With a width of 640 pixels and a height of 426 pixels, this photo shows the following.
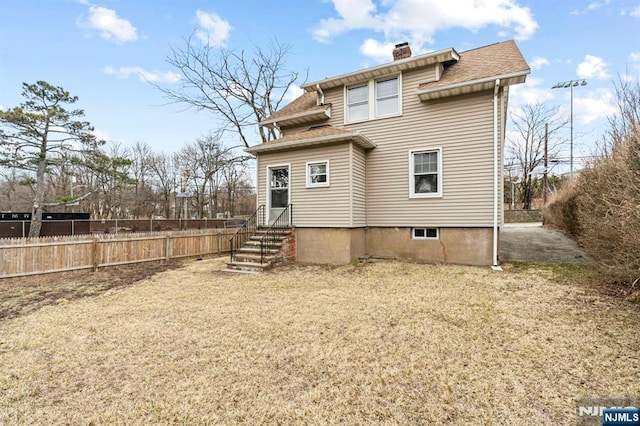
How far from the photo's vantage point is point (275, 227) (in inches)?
391

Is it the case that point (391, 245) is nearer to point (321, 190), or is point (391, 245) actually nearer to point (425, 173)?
point (425, 173)

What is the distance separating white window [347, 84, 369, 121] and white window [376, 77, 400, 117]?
0.40 meters

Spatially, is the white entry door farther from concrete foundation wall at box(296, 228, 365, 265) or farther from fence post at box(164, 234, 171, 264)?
fence post at box(164, 234, 171, 264)

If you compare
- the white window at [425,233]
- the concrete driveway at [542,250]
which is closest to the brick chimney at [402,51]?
the white window at [425,233]

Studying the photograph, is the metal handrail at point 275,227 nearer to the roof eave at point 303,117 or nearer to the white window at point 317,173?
the white window at point 317,173

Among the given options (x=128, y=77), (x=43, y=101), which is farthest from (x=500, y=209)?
(x=43, y=101)

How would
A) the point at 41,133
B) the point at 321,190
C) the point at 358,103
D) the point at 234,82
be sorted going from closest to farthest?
1. the point at 321,190
2. the point at 358,103
3. the point at 41,133
4. the point at 234,82

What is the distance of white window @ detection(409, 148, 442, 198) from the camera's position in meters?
8.95

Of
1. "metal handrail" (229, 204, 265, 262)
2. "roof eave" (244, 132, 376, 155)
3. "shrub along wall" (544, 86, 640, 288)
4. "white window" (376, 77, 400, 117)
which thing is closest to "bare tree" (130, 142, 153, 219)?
"metal handrail" (229, 204, 265, 262)

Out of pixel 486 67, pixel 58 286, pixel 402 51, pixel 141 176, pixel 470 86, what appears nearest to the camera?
pixel 58 286

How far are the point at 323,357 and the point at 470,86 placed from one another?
8268mm

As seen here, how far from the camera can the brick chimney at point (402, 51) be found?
1061cm

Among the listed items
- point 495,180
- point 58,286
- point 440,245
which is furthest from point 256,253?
point 495,180

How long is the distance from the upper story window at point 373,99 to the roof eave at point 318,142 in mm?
→ 1194
